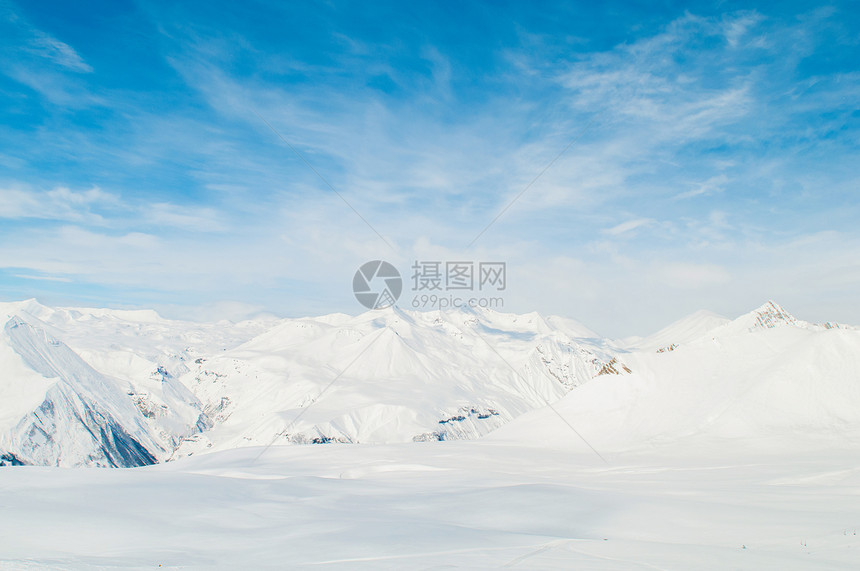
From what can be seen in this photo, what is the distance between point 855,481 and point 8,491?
30.2 m

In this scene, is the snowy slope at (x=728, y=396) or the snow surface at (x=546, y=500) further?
the snowy slope at (x=728, y=396)

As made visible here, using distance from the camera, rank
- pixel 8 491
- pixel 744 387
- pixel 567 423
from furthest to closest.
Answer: pixel 567 423, pixel 744 387, pixel 8 491

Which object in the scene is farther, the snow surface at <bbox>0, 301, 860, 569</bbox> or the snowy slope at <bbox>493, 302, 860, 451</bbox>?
the snowy slope at <bbox>493, 302, 860, 451</bbox>

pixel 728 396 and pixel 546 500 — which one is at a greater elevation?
pixel 728 396

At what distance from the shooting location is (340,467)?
116ft

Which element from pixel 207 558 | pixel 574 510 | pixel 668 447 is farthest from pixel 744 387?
pixel 207 558

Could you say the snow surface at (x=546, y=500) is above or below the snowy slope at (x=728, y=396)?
below

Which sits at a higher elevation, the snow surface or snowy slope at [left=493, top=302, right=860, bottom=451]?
snowy slope at [left=493, top=302, right=860, bottom=451]

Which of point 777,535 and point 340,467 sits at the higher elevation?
point 777,535

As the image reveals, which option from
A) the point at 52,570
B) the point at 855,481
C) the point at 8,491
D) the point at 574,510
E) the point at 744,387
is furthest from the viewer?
the point at 744,387

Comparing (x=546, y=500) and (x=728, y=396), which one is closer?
(x=546, y=500)

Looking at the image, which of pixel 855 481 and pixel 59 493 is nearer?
pixel 59 493

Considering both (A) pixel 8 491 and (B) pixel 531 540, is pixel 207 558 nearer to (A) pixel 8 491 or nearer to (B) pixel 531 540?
(B) pixel 531 540

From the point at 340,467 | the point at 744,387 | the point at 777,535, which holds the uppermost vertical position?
the point at 744,387
